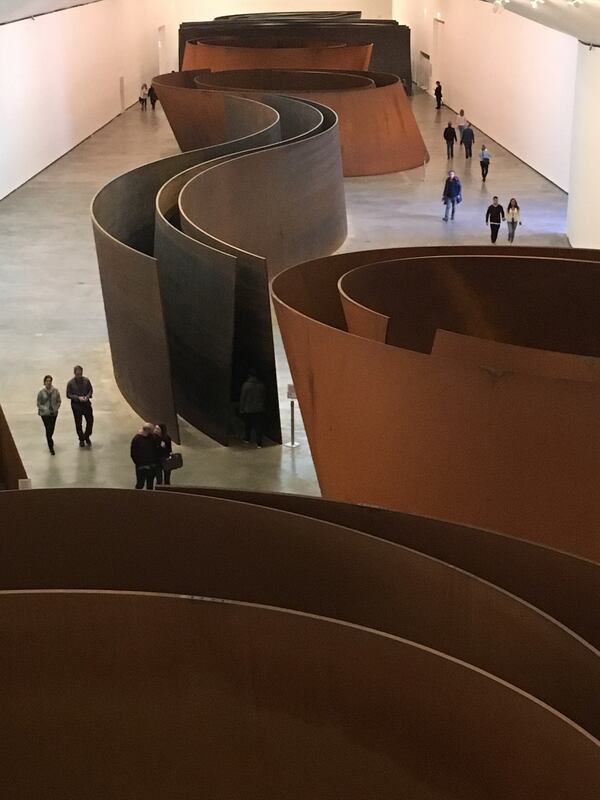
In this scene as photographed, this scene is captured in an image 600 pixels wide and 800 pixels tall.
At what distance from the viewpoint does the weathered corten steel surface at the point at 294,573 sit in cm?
463

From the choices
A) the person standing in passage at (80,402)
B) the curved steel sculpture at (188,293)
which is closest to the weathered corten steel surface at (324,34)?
the curved steel sculpture at (188,293)

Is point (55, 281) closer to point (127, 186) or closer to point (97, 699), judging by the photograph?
point (127, 186)

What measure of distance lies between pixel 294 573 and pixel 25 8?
22.1 m

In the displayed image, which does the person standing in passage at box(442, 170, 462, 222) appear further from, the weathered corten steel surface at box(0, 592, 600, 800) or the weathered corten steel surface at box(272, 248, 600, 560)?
the weathered corten steel surface at box(0, 592, 600, 800)

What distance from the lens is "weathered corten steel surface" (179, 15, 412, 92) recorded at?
34.9 metres

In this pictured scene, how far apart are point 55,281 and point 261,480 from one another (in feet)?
26.5

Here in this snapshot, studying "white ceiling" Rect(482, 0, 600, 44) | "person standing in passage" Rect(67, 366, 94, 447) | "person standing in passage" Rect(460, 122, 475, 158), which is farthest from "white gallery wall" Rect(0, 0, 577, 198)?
"person standing in passage" Rect(67, 366, 94, 447)

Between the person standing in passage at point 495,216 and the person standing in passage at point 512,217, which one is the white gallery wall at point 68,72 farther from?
the person standing in passage at point 512,217

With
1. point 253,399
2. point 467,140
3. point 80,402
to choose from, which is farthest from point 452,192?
point 80,402

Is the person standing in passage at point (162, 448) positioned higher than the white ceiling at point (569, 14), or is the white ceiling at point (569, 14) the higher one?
the white ceiling at point (569, 14)

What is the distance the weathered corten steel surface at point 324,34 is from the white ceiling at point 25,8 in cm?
772

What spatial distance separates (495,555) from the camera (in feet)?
17.6

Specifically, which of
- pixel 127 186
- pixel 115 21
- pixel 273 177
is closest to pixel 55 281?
pixel 127 186

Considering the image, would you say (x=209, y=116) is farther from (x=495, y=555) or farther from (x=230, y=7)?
(x=230, y=7)
